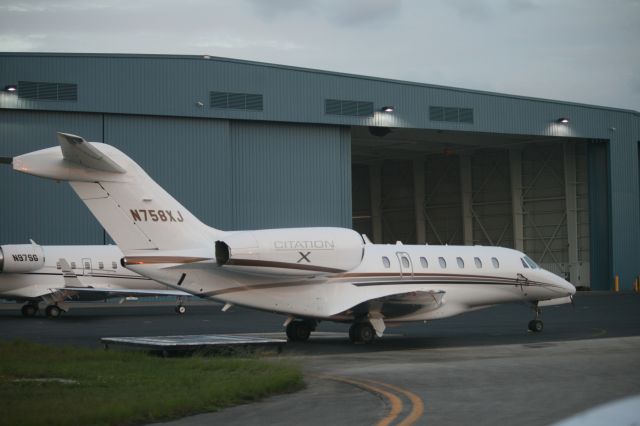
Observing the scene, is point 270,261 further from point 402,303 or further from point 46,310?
point 46,310

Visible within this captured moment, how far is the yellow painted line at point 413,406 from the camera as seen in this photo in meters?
9.61

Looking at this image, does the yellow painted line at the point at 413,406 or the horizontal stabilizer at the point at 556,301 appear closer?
the yellow painted line at the point at 413,406

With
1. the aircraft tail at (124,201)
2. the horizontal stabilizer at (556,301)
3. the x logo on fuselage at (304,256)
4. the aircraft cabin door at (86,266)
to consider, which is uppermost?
the aircraft tail at (124,201)

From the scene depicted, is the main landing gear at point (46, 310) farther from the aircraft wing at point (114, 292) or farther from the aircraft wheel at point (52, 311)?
the aircraft wing at point (114, 292)

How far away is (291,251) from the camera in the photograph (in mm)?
19109

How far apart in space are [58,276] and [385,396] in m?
24.5

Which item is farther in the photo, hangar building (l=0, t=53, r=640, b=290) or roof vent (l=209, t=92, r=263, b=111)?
roof vent (l=209, t=92, r=263, b=111)

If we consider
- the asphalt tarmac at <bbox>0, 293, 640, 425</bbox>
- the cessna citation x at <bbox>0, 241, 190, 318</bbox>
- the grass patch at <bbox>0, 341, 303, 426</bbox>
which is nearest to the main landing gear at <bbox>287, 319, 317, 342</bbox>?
the asphalt tarmac at <bbox>0, 293, 640, 425</bbox>

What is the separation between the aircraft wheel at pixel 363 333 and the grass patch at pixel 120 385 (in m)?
6.40

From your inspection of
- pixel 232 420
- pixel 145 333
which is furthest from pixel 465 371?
pixel 145 333

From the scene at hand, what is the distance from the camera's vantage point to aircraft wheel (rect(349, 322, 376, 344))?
2081 cm

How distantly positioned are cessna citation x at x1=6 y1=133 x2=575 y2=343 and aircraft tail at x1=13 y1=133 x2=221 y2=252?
0.07 ft

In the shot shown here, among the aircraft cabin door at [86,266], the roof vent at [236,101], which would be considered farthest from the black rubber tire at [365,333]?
the roof vent at [236,101]

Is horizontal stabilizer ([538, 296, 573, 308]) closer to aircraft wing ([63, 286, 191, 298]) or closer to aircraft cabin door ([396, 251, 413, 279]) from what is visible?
aircraft cabin door ([396, 251, 413, 279])
